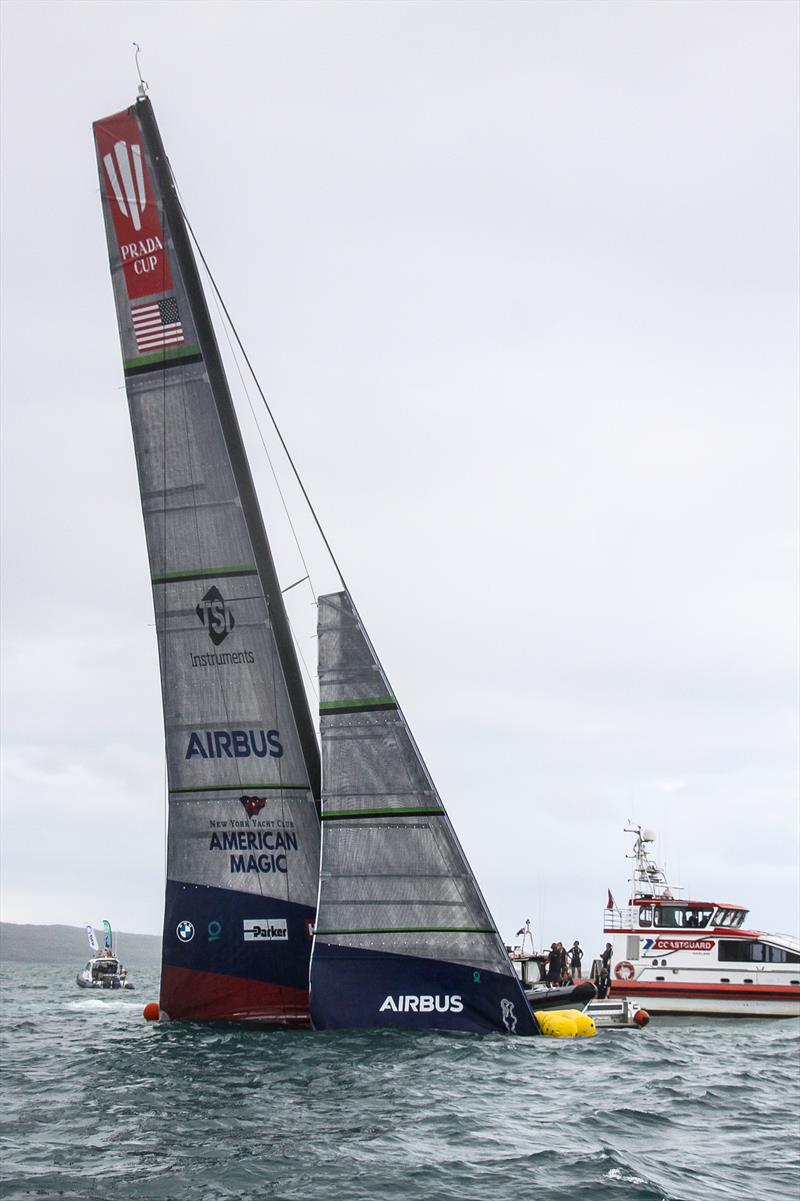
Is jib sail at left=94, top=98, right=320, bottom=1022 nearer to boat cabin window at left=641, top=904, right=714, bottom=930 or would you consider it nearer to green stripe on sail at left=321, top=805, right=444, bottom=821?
green stripe on sail at left=321, top=805, right=444, bottom=821

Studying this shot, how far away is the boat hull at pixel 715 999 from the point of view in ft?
131

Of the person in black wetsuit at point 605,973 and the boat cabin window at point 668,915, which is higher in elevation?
the boat cabin window at point 668,915

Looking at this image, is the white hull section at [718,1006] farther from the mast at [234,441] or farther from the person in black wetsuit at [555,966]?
the mast at [234,441]

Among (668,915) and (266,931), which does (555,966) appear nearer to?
(668,915)

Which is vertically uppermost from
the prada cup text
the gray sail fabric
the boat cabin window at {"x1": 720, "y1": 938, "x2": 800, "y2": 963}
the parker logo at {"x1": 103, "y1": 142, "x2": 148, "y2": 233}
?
the parker logo at {"x1": 103, "y1": 142, "x2": 148, "y2": 233}

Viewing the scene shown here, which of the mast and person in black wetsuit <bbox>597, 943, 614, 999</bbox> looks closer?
the mast

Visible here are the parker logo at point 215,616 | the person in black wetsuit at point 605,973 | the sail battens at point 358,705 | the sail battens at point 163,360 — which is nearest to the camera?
the sail battens at point 358,705

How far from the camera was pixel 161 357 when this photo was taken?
2198cm

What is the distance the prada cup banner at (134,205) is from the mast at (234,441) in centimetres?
25

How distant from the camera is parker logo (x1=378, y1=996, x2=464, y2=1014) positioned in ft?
64.7

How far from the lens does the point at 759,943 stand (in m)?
40.5

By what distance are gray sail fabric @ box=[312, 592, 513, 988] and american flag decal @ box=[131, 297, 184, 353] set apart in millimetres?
7765

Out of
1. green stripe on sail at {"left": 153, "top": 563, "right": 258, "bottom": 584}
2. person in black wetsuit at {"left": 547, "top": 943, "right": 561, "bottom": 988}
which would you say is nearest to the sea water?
green stripe on sail at {"left": 153, "top": 563, "right": 258, "bottom": 584}

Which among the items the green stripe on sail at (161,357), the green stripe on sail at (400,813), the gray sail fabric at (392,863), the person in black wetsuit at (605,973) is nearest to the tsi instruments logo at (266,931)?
the gray sail fabric at (392,863)
